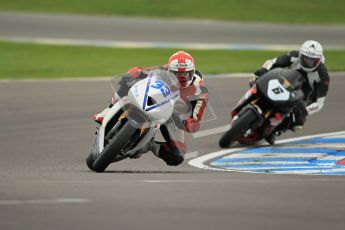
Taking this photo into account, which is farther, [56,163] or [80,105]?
[80,105]

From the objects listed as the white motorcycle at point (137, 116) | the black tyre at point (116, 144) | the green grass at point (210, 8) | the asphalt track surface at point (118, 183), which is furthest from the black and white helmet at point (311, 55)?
the green grass at point (210, 8)

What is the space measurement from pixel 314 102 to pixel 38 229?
828 cm

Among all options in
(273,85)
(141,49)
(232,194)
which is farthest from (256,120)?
(141,49)

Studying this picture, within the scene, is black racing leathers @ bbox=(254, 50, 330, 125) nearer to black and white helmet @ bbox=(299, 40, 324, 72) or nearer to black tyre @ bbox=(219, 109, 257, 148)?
black and white helmet @ bbox=(299, 40, 324, 72)

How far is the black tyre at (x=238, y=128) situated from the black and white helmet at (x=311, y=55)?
1.18m

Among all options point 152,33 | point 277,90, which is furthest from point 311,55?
point 152,33

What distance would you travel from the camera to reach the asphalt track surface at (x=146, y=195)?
6.82 m

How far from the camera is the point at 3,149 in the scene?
1305cm

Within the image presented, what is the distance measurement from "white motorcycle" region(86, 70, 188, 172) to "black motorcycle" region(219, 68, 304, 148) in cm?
304

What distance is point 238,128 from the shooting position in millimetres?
13461

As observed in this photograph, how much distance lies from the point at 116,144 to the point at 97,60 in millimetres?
12362

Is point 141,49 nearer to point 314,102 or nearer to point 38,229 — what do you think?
point 314,102

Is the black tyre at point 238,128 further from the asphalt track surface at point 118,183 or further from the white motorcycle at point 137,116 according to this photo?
the white motorcycle at point 137,116

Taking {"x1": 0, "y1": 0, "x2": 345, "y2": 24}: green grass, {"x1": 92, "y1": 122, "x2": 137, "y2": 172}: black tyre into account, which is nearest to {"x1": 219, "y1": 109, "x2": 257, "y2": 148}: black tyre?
{"x1": 92, "y1": 122, "x2": 137, "y2": 172}: black tyre
